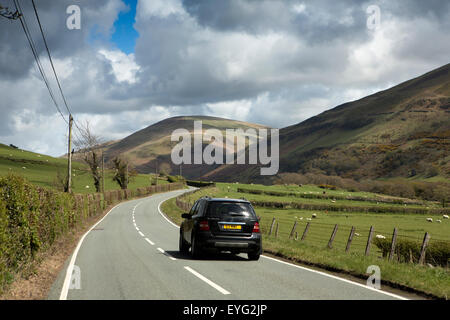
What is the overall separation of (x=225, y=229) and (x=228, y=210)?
640mm

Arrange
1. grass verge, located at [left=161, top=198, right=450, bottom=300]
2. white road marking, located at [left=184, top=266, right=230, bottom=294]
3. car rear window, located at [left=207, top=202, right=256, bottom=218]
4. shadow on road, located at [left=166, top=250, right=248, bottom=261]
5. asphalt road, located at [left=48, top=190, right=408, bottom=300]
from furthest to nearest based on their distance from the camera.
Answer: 1. shadow on road, located at [left=166, top=250, right=248, bottom=261]
2. car rear window, located at [left=207, top=202, right=256, bottom=218]
3. grass verge, located at [left=161, top=198, right=450, bottom=300]
4. white road marking, located at [left=184, top=266, right=230, bottom=294]
5. asphalt road, located at [left=48, top=190, right=408, bottom=300]

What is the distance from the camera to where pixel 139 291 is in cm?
888

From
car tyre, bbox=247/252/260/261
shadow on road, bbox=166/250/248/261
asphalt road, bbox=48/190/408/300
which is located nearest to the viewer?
asphalt road, bbox=48/190/408/300

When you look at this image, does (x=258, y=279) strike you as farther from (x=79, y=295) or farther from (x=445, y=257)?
(x=445, y=257)

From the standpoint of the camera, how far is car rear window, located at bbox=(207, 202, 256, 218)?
1385 centimetres

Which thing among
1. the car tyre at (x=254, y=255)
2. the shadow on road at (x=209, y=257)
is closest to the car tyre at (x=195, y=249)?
the shadow on road at (x=209, y=257)

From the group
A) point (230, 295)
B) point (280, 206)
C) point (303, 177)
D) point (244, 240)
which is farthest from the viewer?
point (303, 177)

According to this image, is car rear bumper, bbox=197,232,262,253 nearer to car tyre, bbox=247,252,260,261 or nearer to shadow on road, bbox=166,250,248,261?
car tyre, bbox=247,252,260,261

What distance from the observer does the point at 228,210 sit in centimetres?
1401

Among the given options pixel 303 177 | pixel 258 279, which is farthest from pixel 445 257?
pixel 303 177

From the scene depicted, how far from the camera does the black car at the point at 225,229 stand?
13.6 m

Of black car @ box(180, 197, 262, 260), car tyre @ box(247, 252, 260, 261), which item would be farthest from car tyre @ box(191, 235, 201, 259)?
car tyre @ box(247, 252, 260, 261)

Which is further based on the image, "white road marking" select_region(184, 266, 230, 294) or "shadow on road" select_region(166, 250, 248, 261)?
"shadow on road" select_region(166, 250, 248, 261)
